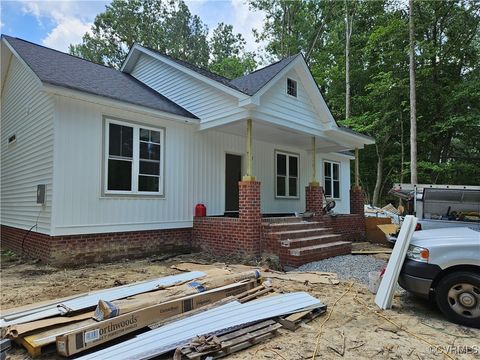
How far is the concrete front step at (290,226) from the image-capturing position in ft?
25.6

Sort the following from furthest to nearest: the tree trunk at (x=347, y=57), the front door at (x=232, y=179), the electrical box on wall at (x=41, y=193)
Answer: the tree trunk at (x=347, y=57), the front door at (x=232, y=179), the electrical box on wall at (x=41, y=193)

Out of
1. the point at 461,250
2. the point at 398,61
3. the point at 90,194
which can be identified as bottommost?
the point at 461,250

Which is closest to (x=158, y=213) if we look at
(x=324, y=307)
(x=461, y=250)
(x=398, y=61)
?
(x=324, y=307)

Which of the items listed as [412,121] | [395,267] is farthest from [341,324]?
[412,121]

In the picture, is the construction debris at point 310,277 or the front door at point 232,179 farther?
the front door at point 232,179

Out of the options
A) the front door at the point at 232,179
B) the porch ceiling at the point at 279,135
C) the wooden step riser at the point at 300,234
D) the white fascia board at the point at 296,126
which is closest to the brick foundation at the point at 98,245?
the front door at the point at 232,179

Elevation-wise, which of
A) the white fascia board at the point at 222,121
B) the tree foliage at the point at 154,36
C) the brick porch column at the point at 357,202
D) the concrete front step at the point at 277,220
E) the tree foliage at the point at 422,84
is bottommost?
the concrete front step at the point at 277,220

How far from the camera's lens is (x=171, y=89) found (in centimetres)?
1023

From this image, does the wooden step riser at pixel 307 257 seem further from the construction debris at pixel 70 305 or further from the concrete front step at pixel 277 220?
the construction debris at pixel 70 305

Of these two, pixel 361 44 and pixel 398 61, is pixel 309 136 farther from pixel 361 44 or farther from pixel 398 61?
pixel 361 44

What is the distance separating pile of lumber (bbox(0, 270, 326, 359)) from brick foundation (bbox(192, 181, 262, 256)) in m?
3.18

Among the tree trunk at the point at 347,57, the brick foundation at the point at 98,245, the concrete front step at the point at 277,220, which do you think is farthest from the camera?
the tree trunk at the point at 347,57

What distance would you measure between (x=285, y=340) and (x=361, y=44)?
2535cm

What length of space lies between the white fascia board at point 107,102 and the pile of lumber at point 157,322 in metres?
4.42
